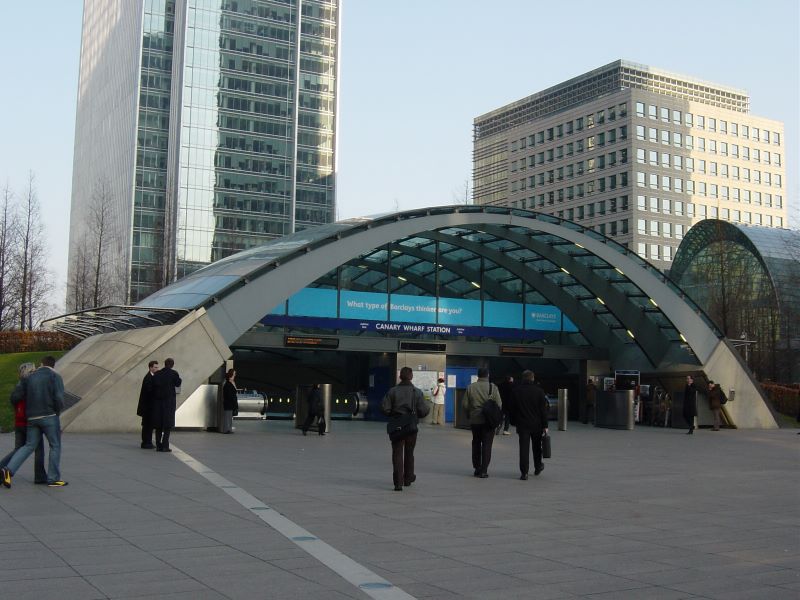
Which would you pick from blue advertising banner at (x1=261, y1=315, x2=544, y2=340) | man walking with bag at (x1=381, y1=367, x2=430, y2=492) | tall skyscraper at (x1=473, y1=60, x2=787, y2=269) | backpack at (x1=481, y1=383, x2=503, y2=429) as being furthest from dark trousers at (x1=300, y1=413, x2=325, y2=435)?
tall skyscraper at (x1=473, y1=60, x2=787, y2=269)

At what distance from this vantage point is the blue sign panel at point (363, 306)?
31.6 metres

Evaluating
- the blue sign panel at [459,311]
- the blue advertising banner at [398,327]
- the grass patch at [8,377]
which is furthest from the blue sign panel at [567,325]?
the grass patch at [8,377]

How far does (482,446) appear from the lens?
14.0 meters

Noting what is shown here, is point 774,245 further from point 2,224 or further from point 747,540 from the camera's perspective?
point 747,540

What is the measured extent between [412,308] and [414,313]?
0.67 feet

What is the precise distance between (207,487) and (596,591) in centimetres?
652

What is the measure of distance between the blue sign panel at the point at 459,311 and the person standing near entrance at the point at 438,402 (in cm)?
328

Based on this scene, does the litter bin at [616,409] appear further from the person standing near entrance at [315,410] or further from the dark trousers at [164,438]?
the dark trousers at [164,438]

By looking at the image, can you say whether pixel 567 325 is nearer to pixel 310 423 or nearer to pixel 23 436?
pixel 310 423

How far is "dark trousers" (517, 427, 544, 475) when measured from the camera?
13648mm

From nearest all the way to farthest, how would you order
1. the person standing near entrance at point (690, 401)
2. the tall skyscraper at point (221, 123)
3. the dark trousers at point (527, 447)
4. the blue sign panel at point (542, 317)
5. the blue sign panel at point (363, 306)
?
the dark trousers at point (527, 447), the person standing near entrance at point (690, 401), the blue sign panel at point (363, 306), the blue sign panel at point (542, 317), the tall skyscraper at point (221, 123)

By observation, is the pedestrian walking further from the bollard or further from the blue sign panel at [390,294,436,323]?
the blue sign panel at [390,294,436,323]

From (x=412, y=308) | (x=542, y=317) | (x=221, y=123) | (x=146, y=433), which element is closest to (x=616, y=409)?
(x=542, y=317)

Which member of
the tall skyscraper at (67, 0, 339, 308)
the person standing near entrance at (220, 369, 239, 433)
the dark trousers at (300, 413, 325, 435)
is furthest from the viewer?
the tall skyscraper at (67, 0, 339, 308)
